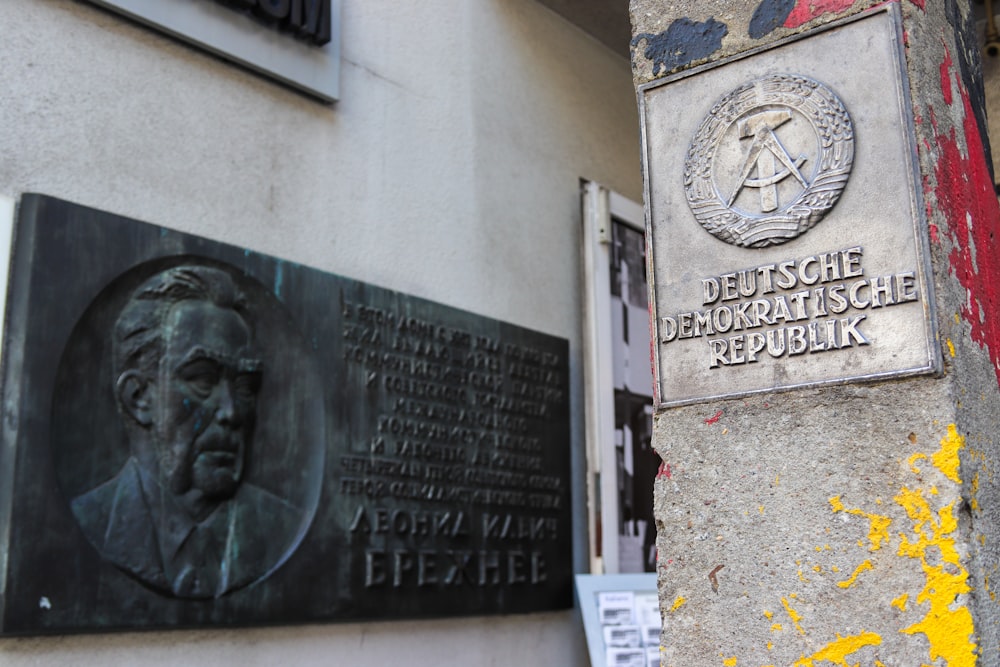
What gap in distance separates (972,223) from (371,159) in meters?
2.46

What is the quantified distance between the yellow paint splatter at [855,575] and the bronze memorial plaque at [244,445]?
1.95m

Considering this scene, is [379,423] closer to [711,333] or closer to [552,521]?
[552,521]

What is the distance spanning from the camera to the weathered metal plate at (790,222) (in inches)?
73.3

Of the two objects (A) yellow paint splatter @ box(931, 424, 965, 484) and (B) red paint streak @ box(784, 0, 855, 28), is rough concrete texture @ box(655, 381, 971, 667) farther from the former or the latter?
(B) red paint streak @ box(784, 0, 855, 28)

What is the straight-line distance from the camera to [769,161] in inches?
79.7

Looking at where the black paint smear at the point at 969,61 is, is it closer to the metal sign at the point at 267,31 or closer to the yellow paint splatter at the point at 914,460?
the yellow paint splatter at the point at 914,460

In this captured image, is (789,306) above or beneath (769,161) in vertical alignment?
beneath

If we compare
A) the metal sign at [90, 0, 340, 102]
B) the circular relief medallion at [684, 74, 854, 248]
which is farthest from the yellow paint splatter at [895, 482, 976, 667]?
the metal sign at [90, 0, 340, 102]

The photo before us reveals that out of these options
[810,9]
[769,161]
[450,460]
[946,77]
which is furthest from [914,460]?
[450,460]

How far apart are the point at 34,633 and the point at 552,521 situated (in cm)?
229

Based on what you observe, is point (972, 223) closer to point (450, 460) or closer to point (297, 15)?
point (450, 460)

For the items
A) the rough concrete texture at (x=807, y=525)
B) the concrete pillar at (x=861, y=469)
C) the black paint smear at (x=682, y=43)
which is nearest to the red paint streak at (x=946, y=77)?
the concrete pillar at (x=861, y=469)

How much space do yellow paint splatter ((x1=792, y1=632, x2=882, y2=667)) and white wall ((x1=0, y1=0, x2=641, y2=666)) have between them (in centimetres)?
197

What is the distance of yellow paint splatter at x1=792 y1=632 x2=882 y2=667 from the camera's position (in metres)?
1.75
